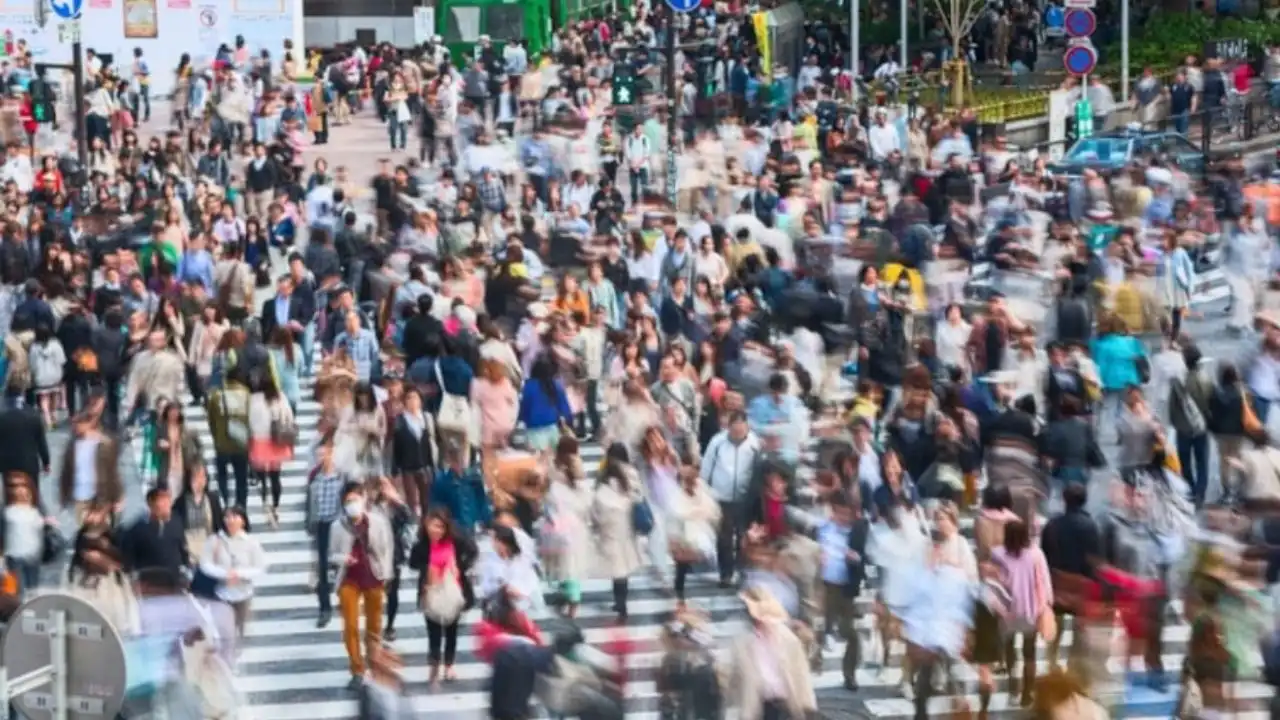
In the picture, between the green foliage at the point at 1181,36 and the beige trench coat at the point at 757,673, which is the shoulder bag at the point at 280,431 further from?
the green foliage at the point at 1181,36

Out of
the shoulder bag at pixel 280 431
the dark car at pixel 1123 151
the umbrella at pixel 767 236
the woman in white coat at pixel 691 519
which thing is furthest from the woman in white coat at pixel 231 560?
the dark car at pixel 1123 151

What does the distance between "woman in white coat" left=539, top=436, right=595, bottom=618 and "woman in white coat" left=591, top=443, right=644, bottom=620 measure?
79mm

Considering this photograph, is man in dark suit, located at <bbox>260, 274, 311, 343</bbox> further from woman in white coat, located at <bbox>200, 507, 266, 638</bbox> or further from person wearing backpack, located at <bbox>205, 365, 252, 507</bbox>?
woman in white coat, located at <bbox>200, 507, 266, 638</bbox>

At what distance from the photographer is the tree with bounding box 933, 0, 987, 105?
4619 centimetres

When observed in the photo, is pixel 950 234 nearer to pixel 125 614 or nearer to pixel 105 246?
pixel 105 246

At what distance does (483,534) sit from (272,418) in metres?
3.72

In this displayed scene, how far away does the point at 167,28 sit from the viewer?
53.2 metres

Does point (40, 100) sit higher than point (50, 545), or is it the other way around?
point (40, 100)

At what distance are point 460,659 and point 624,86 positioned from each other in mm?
22268

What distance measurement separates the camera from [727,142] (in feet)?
110

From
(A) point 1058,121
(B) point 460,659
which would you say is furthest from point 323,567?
(A) point 1058,121

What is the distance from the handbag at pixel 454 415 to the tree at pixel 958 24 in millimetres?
25517

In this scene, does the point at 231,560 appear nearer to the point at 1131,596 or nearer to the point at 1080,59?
the point at 1131,596

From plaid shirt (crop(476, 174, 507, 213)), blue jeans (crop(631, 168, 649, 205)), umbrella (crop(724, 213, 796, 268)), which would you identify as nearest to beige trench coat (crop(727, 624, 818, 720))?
umbrella (crop(724, 213, 796, 268))
